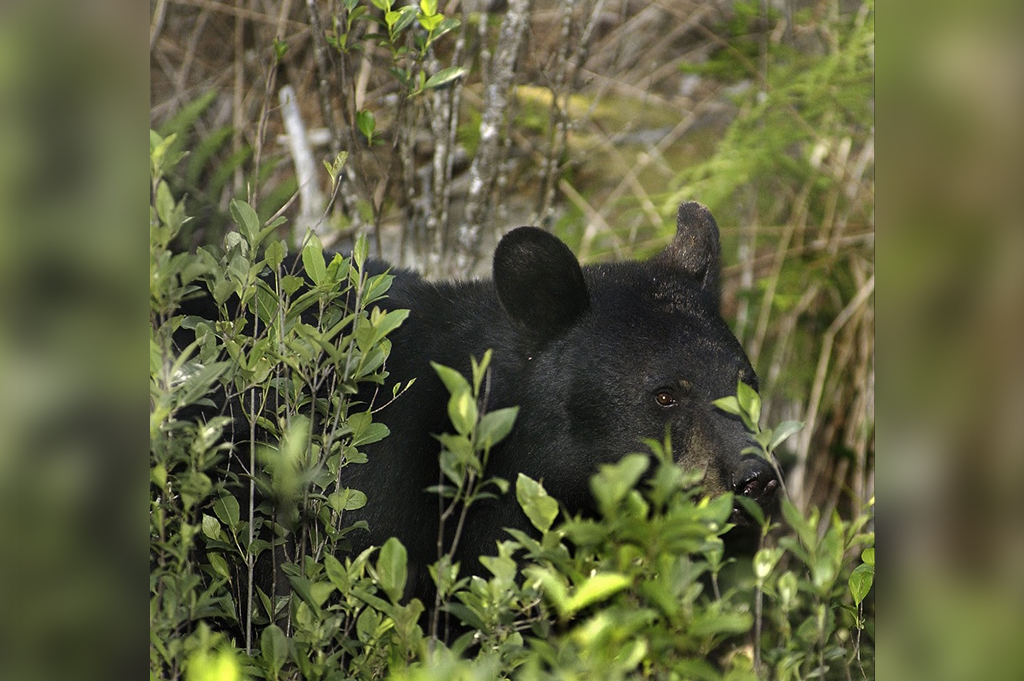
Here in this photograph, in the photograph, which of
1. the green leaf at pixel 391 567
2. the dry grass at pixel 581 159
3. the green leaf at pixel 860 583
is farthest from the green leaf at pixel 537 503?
the dry grass at pixel 581 159

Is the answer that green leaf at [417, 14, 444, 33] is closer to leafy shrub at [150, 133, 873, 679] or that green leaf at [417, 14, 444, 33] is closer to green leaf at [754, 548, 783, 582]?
leafy shrub at [150, 133, 873, 679]

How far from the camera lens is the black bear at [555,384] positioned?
4.34 meters

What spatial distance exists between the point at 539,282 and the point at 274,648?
2226mm

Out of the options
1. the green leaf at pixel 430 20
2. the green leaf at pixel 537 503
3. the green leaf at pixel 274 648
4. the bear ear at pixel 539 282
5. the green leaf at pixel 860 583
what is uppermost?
the green leaf at pixel 430 20

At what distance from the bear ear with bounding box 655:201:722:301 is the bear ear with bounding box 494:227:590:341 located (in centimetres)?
69

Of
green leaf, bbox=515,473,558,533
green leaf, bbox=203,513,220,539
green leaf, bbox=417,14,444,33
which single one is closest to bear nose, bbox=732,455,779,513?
green leaf, bbox=515,473,558,533

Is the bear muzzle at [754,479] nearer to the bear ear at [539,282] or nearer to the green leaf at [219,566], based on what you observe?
the bear ear at [539,282]

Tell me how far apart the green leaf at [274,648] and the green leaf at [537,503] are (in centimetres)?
78

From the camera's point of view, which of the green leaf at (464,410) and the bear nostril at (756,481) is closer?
the green leaf at (464,410)

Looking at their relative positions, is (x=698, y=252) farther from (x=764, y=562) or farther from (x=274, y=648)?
(x=274, y=648)

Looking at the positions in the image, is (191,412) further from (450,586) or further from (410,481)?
(450,586)

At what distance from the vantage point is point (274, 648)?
2.86m

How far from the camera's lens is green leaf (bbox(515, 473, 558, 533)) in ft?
8.82
